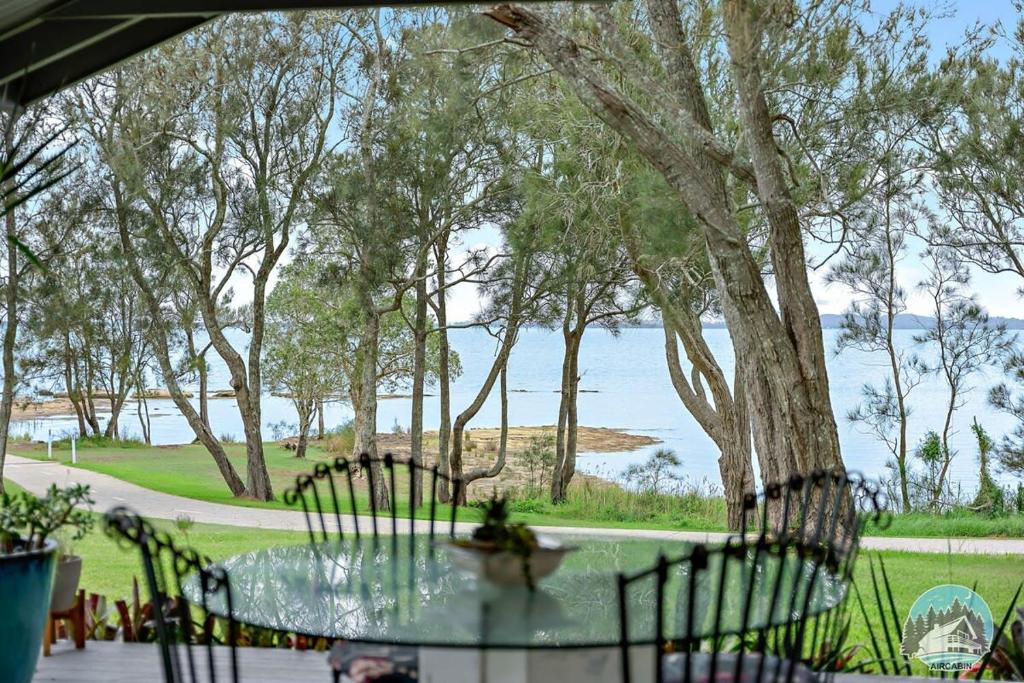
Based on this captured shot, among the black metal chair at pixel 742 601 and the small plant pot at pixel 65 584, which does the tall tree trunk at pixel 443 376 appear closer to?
the small plant pot at pixel 65 584

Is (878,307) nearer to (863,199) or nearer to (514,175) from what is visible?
(863,199)

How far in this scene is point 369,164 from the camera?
6.88m

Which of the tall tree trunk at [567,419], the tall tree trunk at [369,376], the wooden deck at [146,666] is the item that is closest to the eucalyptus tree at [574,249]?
the tall tree trunk at [567,419]

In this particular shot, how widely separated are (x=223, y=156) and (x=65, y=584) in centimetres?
453

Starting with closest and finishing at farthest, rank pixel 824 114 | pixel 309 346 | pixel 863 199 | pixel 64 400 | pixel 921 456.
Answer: pixel 824 114 → pixel 863 199 → pixel 921 456 → pixel 64 400 → pixel 309 346

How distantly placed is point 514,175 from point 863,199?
2609 mm

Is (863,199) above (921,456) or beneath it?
above

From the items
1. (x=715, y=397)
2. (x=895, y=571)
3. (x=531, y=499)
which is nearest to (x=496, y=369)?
(x=531, y=499)

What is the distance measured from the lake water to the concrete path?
51cm

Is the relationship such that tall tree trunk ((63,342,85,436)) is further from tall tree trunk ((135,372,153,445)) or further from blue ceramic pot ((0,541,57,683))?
blue ceramic pot ((0,541,57,683))

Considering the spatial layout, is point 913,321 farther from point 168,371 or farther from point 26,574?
point 26,574

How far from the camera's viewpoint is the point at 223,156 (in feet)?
23.1

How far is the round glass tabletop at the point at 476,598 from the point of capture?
1544 mm

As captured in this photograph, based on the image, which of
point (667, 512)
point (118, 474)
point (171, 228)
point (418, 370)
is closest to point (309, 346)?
point (418, 370)
